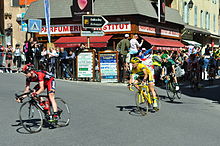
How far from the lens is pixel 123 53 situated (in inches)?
761

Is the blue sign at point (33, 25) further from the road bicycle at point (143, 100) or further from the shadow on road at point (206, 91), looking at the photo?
the road bicycle at point (143, 100)

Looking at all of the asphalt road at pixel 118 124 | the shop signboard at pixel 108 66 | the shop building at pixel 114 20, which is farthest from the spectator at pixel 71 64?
the shop building at pixel 114 20

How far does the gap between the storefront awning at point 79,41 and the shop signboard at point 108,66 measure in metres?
8.44

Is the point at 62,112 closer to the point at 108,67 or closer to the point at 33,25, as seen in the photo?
the point at 108,67

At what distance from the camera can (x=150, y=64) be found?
17047mm

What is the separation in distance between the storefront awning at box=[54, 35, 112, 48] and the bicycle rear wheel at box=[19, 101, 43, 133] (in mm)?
19171

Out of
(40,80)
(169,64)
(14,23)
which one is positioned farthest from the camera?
(14,23)

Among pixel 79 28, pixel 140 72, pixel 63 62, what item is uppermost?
pixel 79 28

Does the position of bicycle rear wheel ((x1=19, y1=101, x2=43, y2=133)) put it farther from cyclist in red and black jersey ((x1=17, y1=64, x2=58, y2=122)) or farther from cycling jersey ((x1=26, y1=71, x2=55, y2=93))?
cycling jersey ((x1=26, y1=71, x2=55, y2=93))

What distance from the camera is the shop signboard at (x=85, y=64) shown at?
2009 cm

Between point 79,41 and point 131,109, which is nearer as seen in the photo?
point 131,109

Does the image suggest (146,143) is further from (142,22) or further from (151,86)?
(142,22)

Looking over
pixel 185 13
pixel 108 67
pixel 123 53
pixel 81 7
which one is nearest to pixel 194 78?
pixel 123 53

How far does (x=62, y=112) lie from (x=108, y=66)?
34.3ft
